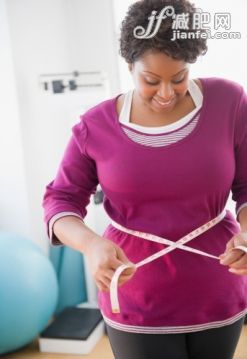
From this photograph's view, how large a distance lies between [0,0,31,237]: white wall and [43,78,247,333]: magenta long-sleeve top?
1.61 meters

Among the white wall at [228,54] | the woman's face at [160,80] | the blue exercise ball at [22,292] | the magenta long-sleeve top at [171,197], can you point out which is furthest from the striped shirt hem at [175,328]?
the white wall at [228,54]

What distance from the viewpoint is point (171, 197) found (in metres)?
0.88

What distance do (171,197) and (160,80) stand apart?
0.75ft

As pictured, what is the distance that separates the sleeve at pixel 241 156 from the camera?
0.89 meters

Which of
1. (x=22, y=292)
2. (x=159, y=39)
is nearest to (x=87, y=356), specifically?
(x=22, y=292)

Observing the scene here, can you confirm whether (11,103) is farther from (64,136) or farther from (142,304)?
(142,304)

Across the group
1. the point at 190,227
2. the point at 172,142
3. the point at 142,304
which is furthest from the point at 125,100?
the point at 142,304

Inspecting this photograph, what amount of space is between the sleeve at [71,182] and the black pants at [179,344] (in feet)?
0.86

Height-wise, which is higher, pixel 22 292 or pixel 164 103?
pixel 164 103

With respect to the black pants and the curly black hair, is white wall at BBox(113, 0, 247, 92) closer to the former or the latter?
the curly black hair

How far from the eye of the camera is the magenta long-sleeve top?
0.87 meters

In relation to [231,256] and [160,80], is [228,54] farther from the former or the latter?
[231,256]

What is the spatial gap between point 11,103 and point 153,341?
1.84 m

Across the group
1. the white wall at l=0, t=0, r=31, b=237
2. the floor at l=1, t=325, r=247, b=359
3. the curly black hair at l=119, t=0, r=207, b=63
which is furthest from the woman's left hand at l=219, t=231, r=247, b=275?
the white wall at l=0, t=0, r=31, b=237
